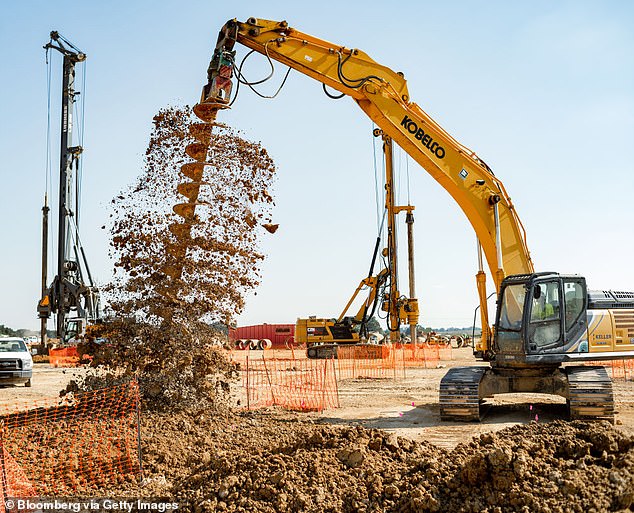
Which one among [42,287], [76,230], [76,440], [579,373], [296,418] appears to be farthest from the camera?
[42,287]

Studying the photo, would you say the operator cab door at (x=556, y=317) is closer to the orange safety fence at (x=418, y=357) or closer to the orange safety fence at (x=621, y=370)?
the orange safety fence at (x=621, y=370)

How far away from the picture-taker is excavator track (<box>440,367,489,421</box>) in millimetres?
11484

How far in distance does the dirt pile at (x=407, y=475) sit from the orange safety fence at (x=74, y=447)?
559mm

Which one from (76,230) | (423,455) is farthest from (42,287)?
(423,455)

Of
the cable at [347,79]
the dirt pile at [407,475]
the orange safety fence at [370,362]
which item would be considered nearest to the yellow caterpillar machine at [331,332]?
the orange safety fence at [370,362]

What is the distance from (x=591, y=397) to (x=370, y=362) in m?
16.5

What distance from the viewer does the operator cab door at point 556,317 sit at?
1122cm

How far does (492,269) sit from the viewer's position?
40.8ft

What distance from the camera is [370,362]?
88.7 feet

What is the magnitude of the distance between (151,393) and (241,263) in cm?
282

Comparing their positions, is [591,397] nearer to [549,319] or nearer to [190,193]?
[549,319]

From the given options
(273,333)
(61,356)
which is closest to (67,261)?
(61,356)

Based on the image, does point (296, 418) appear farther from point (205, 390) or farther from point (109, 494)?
point (109, 494)

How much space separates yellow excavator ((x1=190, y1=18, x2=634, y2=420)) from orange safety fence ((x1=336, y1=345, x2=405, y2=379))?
959 centimetres
